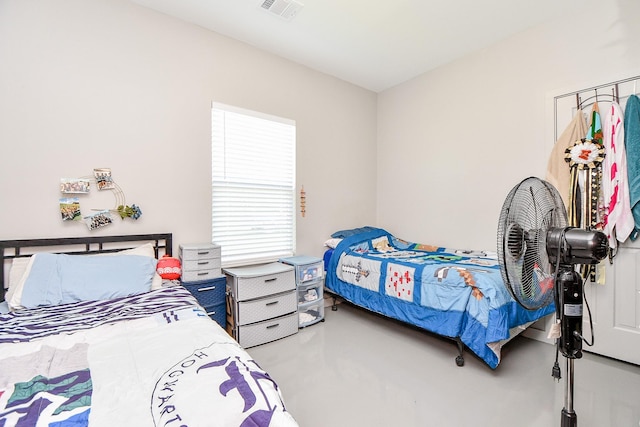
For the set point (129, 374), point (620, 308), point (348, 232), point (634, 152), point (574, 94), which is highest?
point (574, 94)

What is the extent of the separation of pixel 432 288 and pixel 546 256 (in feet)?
4.01

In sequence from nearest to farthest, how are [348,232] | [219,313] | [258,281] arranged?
[219,313] → [258,281] → [348,232]

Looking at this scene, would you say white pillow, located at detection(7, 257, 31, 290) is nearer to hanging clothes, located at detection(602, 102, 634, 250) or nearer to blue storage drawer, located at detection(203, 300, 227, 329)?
blue storage drawer, located at detection(203, 300, 227, 329)

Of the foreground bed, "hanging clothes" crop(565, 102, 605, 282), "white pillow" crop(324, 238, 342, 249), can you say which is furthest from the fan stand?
"white pillow" crop(324, 238, 342, 249)

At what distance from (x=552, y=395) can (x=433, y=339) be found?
0.92 meters

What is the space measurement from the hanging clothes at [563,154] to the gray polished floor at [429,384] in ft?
4.24

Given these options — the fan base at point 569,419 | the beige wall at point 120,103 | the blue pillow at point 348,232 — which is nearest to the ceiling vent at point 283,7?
the beige wall at point 120,103

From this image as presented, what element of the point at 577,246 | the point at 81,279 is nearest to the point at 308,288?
the point at 81,279

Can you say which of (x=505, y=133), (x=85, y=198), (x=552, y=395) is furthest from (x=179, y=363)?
(x=505, y=133)

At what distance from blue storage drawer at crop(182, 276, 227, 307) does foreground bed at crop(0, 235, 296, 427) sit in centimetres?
77

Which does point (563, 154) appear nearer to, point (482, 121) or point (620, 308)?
point (482, 121)

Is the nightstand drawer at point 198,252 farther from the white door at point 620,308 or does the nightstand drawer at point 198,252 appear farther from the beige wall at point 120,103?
the white door at point 620,308

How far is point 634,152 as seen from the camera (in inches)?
82.3

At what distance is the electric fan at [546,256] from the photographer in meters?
1.08
